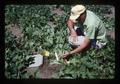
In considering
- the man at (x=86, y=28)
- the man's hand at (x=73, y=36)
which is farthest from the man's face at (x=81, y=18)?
the man's hand at (x=73, y=36)

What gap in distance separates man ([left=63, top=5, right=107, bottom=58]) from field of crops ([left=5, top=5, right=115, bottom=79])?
0.13 feet

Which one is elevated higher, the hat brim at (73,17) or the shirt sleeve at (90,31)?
the hat brim at (73,17)

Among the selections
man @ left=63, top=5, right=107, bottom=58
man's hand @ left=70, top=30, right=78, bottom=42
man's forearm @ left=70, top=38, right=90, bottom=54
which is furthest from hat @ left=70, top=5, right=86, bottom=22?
man's forearm @ left=70, top=38, right=90, bottom=54

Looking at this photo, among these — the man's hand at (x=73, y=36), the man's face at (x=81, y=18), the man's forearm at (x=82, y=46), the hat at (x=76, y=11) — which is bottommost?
the man's forearm at (x=82, y=46)

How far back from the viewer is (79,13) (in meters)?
3.09

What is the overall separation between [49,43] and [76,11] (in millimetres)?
363

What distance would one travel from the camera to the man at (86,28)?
307cm

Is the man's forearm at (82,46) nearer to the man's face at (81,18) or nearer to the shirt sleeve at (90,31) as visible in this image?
the shirt sleeve at (90,31)

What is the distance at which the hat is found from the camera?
10.1 feet

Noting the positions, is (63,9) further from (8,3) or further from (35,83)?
(35,83)

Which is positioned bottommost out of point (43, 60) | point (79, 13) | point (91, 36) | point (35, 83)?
point (35, 83)

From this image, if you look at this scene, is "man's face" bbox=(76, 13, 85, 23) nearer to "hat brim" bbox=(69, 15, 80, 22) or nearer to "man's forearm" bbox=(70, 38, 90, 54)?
"hat brim" bbox=(69, 15, 80, 22)
